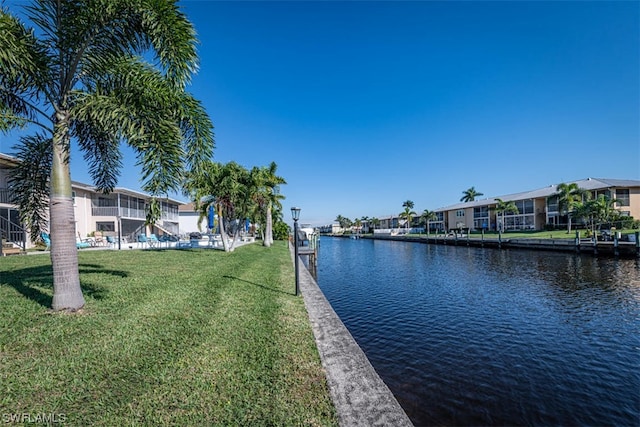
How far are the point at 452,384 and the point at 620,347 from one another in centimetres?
577

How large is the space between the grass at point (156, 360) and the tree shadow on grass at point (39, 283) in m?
0.04

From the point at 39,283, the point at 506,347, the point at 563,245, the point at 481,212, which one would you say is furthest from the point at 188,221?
the point at 481,212

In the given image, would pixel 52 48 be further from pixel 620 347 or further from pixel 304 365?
pixel 620 347

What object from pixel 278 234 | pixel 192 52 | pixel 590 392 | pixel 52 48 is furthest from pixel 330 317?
pixel 278 234

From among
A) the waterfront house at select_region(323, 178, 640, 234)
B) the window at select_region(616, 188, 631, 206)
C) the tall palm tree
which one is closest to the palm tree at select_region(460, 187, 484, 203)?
the waterfront house at select_region(323, 178, 640, 234)

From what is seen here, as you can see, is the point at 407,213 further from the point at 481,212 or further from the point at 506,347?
the point at 506,347

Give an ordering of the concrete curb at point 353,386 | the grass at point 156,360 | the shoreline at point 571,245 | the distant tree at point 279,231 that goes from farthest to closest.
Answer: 1. the distant tree at point 279,231
2. the shoreline at point 571,245
3. the concrete curb at point 353,386
4. the grass at point 156,360

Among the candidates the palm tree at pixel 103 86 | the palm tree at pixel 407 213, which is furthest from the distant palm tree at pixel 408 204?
the palm tree at pixel 103 86

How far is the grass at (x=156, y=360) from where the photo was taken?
356cm

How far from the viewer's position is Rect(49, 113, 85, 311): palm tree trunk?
596 centimetres

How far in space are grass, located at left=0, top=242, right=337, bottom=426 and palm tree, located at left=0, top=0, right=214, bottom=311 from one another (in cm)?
108

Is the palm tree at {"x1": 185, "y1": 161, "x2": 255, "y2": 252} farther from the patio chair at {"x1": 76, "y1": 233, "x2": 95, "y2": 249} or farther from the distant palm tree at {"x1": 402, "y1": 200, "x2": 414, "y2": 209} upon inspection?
the distant palm tree at {"x1": 402, "y1": 200, "x2": 414, "y2": 209}

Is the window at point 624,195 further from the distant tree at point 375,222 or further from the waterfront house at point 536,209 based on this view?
the distant tree at point 375,222

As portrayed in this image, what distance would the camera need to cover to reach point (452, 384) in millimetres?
6430
